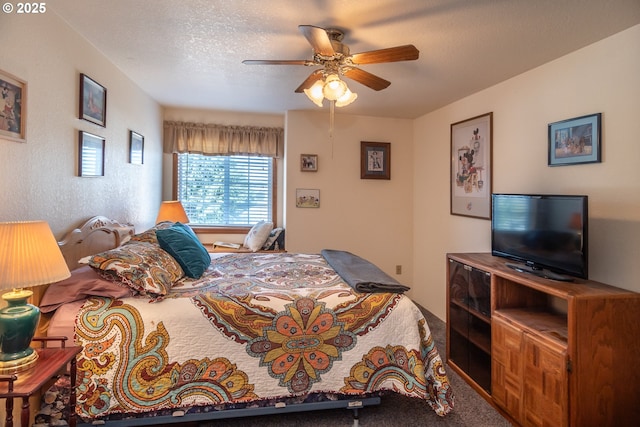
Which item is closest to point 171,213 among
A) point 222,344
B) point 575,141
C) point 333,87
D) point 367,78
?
point 222,344

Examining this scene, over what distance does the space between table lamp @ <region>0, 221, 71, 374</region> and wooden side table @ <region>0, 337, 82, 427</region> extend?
5 cm

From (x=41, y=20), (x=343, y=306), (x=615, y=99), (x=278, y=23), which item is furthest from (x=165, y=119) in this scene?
(x=615, y=99)

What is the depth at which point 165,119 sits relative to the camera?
407 centimetres

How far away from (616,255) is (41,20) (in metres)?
3.61

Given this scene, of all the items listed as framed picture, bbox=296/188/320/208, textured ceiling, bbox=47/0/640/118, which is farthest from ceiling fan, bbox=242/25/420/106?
framed picture, bbox=296/188/320/208

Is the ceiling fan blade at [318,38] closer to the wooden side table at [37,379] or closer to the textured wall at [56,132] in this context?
the textured wall at [56,132]

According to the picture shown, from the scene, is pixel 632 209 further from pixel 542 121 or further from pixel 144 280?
pixel 144 280

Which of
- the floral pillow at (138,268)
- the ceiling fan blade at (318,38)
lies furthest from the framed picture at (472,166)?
the floral pillow at (138,268)

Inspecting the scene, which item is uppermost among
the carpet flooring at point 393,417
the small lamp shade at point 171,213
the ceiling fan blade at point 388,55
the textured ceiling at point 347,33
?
the textured ceiling at point 347,33

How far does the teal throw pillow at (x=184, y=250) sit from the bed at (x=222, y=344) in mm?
194

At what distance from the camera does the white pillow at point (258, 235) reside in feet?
13.1

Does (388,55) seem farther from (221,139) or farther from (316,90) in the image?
(221,139)

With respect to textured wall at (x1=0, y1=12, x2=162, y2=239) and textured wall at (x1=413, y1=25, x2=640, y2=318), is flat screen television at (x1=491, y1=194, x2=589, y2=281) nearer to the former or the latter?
textured wall at (x1=413, y1=25, x2=640, y2=318)

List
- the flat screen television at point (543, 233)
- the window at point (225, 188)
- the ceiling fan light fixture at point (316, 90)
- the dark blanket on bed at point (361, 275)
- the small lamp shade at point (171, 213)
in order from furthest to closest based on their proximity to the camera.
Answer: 1. the window at point (225, 188)
2. the small lamp shade at point (171, 213)
3. the ceiling fan light fixture at point (316, 90)
4. the dark blanket on bed at point (361, 275)
5. the flat screen television at point (543, 233)
